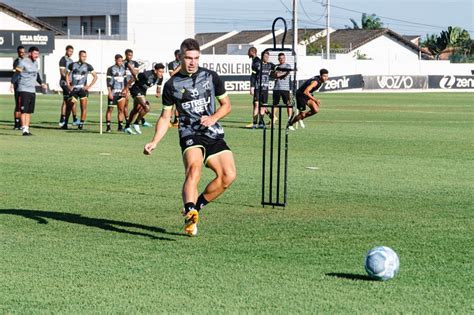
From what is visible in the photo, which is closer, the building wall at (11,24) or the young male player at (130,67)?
the young male player at (130,67)

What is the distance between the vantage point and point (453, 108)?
41.8m

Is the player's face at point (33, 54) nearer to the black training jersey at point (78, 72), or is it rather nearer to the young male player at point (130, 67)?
the black training jersey at point (78, 72)

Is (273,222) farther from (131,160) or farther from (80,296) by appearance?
(131,160)

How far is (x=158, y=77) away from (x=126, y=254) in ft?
53.1

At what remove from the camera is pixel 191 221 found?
10250mm

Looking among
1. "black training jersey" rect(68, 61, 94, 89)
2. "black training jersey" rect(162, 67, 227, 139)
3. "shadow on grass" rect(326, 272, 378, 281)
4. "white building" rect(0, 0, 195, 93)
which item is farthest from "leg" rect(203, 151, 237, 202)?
"white building" rect(0, 0, 195, 93)

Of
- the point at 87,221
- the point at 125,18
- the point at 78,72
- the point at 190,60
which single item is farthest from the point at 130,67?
the point at 125,18

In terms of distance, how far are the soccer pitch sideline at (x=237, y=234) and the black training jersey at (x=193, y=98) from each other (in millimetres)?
1082

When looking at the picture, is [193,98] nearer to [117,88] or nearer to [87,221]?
[87,221]

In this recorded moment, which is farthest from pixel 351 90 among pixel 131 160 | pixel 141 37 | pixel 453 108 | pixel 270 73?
pixel 270 73

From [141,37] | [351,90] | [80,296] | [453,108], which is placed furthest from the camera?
[141,37]

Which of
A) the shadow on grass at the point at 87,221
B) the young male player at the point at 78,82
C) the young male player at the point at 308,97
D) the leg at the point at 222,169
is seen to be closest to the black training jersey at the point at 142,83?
the young male player at the point at 78,82

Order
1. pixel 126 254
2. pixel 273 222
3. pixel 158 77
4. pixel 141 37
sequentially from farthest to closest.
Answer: pixel 141 37 → pixel 158 77 → pixel 273 222 → pixel 126 254

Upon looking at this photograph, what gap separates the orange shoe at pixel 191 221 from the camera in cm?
1020
